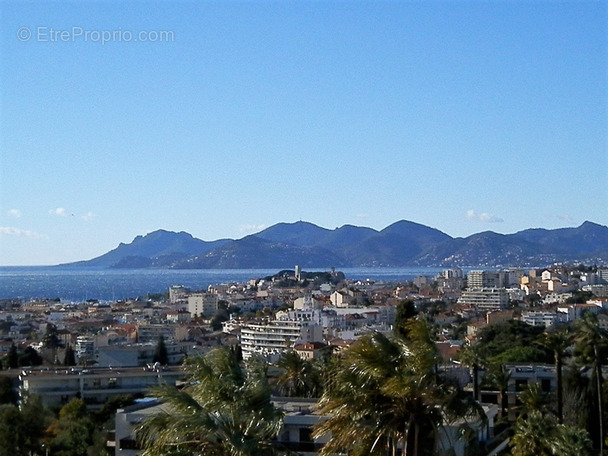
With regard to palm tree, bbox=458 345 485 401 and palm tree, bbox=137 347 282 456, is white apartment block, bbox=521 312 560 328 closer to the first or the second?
palm tree, bbox=458 345 485 401

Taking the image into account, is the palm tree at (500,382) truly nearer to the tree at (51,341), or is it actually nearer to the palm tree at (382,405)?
the palm tree at (382,405)

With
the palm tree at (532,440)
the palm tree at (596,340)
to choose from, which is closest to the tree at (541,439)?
the palm tree at (532,440)

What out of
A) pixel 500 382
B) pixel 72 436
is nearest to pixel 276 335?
pixel 500 382

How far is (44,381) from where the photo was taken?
34.4 meters

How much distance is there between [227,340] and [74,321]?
24861 mm

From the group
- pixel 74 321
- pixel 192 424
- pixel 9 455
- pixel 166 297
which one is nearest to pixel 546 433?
pixel 192 424

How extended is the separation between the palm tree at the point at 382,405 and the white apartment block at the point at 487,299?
324ft

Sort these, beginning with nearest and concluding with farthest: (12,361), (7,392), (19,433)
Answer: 1. (19,433)
2. (7,392)
3. (12,361)

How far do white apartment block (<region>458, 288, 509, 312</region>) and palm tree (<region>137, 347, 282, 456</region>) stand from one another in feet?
325

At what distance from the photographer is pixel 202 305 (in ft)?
361

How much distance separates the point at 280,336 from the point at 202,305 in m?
43.8

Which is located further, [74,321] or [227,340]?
[74,321]

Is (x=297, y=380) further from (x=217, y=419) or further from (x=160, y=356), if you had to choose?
(x=160, y=356)

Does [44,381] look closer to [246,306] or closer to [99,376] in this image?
[99,376]
